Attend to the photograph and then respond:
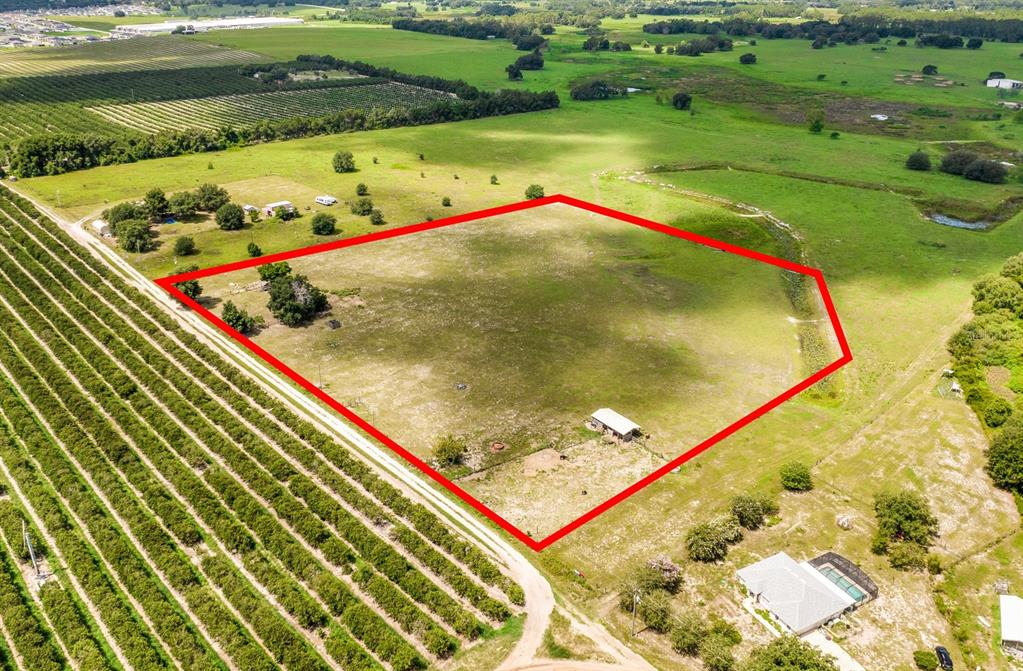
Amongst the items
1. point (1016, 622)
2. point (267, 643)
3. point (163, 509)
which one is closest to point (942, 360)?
point (1016, 622)

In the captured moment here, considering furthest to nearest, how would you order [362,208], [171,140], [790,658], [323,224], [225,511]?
[171,140]
[362,208]
[323,224]
[225,511]
[790,658]

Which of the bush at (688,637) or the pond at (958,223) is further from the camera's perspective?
the pond at (958,223)

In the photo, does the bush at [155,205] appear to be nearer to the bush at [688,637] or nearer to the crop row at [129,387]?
the crop row at [129,387]

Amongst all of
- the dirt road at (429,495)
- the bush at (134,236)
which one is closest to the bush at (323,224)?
the bush at (134,236)

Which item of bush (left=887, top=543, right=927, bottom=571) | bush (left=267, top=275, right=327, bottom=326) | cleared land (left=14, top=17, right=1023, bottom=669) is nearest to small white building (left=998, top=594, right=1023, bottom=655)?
cleared land (left=14, top=17, right=1023, bottom=669)

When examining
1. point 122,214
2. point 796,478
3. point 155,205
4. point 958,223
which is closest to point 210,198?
point 155,205

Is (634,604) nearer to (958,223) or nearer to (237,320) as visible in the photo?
(237,320)
